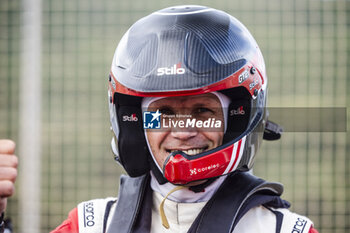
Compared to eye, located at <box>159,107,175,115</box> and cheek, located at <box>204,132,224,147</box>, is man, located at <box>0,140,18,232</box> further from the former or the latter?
cheek, located at <box>204,132,224,147</box>

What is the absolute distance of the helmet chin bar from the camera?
2047 mm

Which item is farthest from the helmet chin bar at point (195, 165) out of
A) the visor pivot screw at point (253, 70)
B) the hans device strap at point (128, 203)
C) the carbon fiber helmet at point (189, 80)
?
the visor pivot screw at point (253, 70)

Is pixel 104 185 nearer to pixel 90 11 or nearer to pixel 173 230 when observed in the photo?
pixel 90 11

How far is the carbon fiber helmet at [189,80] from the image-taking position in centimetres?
207

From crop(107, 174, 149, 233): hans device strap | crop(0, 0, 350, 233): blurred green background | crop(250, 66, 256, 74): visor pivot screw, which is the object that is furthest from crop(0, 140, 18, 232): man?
crop(0, 0, 350, 233): blurred green background

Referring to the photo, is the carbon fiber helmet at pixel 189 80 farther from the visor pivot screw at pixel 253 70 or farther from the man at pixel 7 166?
the man at pixel 7 166

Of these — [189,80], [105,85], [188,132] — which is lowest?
[105,85]

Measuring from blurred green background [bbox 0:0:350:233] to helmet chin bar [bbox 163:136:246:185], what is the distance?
3752 mm

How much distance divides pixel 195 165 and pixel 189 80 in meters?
0.30

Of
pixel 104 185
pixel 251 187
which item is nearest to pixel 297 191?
pixel 104 185

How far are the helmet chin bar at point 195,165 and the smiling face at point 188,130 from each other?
64mm

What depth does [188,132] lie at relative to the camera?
2080 millimetres

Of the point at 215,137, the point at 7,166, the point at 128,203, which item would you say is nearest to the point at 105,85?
the point at 128,203

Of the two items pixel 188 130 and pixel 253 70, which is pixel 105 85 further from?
pixel 188 130
